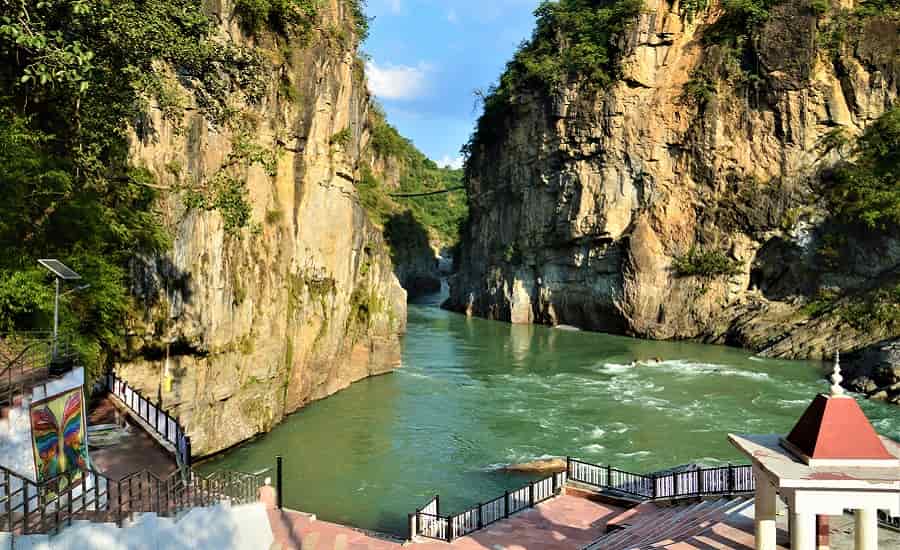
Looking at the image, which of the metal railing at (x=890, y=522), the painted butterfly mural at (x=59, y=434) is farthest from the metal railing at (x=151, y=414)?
the metal railing at (x=890, y=522)

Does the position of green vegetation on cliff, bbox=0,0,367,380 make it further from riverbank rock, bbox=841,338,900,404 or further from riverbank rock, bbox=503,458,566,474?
riverbank rock, bbox=841,338,900,404

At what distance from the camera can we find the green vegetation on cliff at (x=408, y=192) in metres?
66.4

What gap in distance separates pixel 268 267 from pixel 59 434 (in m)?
11.6

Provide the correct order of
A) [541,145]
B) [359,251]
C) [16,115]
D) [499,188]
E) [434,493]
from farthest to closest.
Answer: [499,188]
[541,145]
[359,251]
[434,493]
[16,115]

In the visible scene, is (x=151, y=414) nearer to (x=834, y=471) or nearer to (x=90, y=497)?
(x=90, y=497)

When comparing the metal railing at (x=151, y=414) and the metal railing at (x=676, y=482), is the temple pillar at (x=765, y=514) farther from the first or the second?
the metal railing at (x=151, y=414)

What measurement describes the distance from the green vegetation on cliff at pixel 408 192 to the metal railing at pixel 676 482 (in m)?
40.2

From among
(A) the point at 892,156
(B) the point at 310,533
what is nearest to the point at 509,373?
(B) the point at 310,533

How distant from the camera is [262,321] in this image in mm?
20172

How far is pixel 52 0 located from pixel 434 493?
41.5ft

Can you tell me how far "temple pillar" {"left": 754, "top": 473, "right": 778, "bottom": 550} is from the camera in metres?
7.50

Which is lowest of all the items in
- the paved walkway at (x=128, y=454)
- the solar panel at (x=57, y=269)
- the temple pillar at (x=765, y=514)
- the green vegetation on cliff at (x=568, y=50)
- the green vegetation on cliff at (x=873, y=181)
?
the paved walkway at (x=128, y=454)

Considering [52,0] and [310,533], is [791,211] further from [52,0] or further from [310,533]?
[52,0]

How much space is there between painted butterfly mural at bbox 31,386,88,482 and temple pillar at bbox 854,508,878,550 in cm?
974
